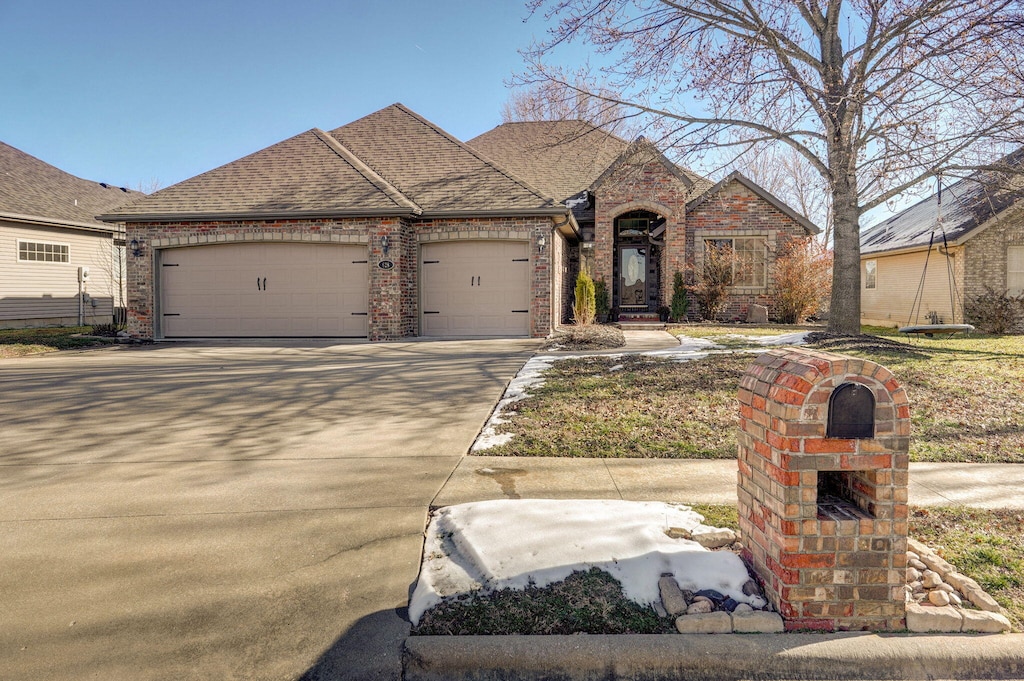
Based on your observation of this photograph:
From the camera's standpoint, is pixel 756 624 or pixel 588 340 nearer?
pixel 756 624

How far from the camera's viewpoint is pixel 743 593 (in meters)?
2.84

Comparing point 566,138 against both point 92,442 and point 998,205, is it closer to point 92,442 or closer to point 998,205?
point 92,442

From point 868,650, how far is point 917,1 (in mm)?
11799

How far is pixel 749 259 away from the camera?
19328mm

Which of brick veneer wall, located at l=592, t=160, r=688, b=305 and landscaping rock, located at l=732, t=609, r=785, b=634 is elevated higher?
brick veneer wall, located at l=592, t=160, r=688, b=305

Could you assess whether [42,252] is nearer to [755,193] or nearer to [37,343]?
[37,343]

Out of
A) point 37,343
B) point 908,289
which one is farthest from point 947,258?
point 37,343

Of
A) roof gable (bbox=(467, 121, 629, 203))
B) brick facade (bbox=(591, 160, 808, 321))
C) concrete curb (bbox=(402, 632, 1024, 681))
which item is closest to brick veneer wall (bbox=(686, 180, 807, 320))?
brick facade (bbox=(591, 160, 808, 321))

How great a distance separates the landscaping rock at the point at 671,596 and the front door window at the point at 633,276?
60.1 feet

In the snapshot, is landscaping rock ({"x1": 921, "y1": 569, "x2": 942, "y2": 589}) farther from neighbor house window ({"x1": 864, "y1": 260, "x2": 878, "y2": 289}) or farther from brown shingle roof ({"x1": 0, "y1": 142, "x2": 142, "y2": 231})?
neighbor house window ({"x1": 864, "y1": 260, "x2": 878, "y2": 289})

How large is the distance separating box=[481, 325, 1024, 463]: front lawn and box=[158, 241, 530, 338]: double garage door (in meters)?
5.67

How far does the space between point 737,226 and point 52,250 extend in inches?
866

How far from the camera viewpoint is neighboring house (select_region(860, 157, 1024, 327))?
57.9 ft

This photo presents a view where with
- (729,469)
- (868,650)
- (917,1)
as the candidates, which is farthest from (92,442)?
(917,1)
